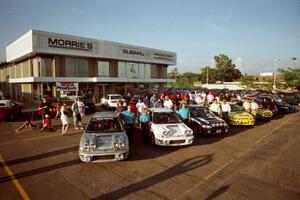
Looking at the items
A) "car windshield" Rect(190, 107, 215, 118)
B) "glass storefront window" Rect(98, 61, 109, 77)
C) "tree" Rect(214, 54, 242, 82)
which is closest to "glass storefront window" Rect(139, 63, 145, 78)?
"glass storefront window" Rect(98, 61, 109, 77)

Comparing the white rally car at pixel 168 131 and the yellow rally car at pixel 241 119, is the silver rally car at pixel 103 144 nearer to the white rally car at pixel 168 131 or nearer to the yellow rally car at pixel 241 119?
the white rally car at pixel 168 131

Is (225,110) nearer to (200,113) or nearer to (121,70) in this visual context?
(200,113)

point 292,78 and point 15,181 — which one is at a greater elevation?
point 292,78

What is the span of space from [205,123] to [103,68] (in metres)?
21.5

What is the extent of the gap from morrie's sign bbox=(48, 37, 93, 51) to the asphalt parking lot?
15626mm

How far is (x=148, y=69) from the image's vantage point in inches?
1433

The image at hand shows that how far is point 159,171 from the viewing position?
256 inches

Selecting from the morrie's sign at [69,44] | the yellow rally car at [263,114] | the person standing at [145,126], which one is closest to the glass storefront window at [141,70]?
the morrie's sign at [69,44]

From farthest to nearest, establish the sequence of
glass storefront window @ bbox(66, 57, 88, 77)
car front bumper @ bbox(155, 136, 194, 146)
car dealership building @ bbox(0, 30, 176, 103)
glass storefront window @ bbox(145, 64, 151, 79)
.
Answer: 1. glass storefront window @ bbox(145, 64, 151, 79)
2. glass storefront window @ bbox(66, 57, 88, 77)
3. car dealership building @ bbox(0, 30, 176, 103)
4. car front bumper @ bbox(155, 136, 194, 146)

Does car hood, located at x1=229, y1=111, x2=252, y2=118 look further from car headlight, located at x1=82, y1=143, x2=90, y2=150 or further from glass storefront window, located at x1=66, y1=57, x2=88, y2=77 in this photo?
glass storefront window, located at x1=66, y1=57, x2=88, y2=77

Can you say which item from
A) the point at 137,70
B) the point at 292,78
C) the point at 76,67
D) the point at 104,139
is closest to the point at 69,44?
the point at 76,67

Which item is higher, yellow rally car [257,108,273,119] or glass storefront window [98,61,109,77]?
glass storefront window [98,61,109,77]

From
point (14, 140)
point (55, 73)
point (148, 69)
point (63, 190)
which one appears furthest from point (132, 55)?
point (63, 190)

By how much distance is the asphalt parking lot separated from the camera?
5234 mm
